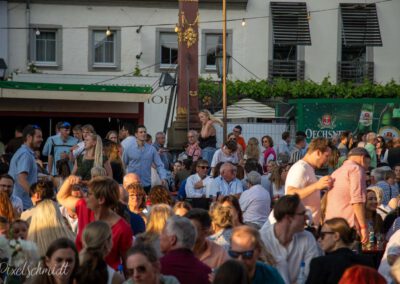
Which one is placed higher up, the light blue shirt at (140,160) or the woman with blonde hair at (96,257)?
the light blue shirt at (140,160)

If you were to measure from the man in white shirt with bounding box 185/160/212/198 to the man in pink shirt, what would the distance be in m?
5.40

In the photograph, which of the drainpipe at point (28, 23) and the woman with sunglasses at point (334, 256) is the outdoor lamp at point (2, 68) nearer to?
the drainpipe at point (28, 23)

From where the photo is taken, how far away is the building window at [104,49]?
40.1 meters

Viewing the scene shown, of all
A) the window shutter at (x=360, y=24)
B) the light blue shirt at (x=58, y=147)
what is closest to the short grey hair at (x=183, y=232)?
the light blue shirt at (x=58, y=147)

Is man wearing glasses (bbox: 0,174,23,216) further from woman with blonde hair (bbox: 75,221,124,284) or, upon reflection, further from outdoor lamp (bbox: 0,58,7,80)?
outdoor lamp (bbox: 0,58,7,80)

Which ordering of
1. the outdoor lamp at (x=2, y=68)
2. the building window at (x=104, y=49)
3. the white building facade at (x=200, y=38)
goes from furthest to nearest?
the building window at (x=104, y=49)
the white building facade at (x=200, y=38)
the outdoor lamp at (x=2, y=68)

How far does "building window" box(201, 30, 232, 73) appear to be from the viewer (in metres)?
40.4

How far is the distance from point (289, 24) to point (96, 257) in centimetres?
3268

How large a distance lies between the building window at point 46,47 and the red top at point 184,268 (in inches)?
1223

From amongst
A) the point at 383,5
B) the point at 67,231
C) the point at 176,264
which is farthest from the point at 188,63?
the point at 176,264

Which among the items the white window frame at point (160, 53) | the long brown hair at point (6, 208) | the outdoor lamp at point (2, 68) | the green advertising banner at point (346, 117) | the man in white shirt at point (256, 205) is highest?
the white window frame at point (160, 53)

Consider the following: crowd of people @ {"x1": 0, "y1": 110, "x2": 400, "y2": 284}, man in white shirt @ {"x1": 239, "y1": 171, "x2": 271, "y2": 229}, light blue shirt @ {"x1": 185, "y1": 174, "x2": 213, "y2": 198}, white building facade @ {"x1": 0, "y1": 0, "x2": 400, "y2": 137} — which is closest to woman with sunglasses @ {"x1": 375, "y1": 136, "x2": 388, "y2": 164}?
crowd of people @ {"x1": 0, "y1": 110, "x2": 400, "y2": 284}

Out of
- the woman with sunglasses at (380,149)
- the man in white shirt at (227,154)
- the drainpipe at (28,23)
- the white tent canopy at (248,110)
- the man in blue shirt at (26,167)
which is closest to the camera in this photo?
the man in blue shirt at (26,167)

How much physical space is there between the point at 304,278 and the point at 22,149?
5.70m
